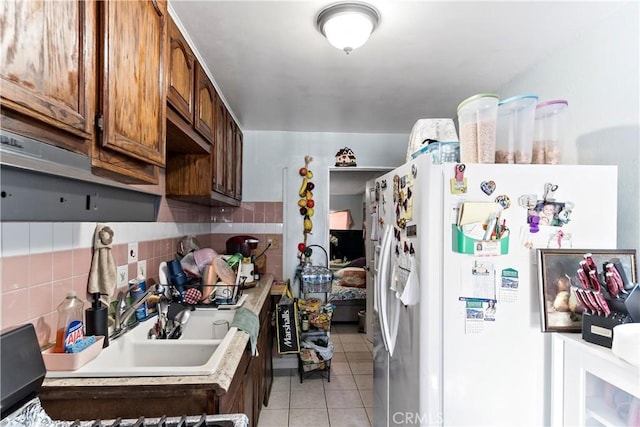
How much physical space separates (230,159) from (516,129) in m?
2.12

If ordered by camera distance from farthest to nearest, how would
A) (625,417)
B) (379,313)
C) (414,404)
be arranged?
1. (379,313)
2. (414,404)
3. (625,417)

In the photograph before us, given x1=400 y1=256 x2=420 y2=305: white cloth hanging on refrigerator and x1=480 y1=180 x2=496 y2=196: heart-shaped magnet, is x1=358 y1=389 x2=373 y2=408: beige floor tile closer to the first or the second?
x1=400 y1=256 x2=420 y2=305: white cloth hanging on refrigerator

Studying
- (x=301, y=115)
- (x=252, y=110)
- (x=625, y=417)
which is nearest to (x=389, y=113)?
(x=301, y=115)

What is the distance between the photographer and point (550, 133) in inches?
61.4

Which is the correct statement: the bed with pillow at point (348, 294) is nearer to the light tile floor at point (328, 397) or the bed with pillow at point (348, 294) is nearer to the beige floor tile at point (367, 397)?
the light tile floor at point (328, 397)

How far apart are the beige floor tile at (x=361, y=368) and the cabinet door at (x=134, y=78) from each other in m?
2.80

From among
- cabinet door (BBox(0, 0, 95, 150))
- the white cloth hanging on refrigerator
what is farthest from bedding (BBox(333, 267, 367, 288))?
cabinet door (BBox(0, 0, 95, 150))

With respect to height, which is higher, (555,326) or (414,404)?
(555,326)

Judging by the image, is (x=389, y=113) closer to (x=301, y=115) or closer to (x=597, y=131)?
(x=301, y=115)

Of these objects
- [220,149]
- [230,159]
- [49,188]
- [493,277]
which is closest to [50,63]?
[49,188]

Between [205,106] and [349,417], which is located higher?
[205,106]

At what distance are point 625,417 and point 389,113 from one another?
2482mm

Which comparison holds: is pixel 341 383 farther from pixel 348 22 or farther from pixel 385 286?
pixel 348 22

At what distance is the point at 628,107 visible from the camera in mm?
1515
